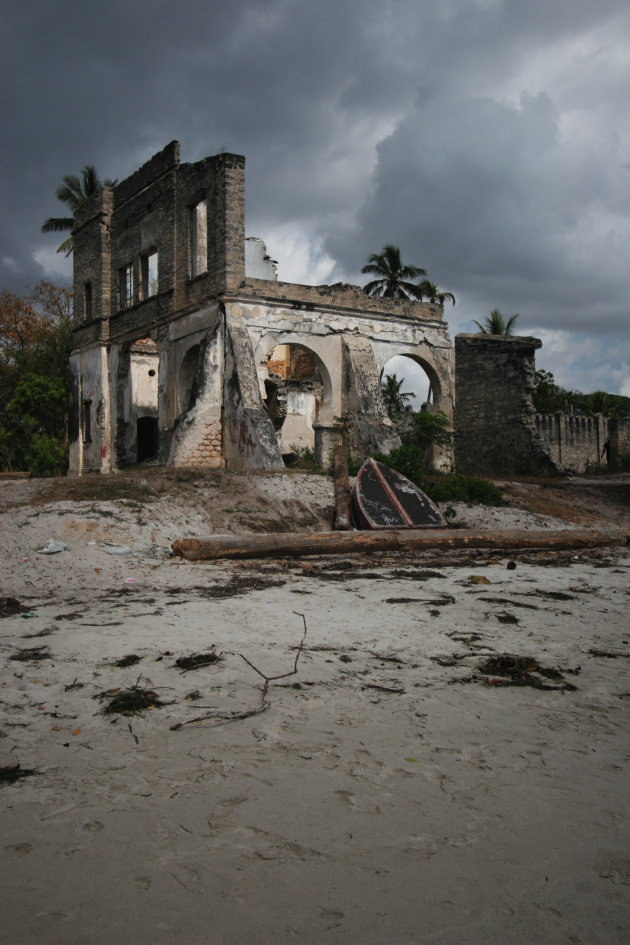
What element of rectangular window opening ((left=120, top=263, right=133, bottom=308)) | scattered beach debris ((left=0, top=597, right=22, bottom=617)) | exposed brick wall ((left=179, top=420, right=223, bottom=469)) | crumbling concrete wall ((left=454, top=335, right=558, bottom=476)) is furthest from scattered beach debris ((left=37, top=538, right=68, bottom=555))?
rectangular window opening ((left=120, top=263, right=133, bottom=308))

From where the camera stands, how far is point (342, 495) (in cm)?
1156

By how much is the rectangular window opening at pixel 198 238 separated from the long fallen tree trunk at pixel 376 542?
1156 cm

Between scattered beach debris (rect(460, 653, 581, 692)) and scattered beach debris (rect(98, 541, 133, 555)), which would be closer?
scattered beach debris (rect(460, 653, 581, 692))

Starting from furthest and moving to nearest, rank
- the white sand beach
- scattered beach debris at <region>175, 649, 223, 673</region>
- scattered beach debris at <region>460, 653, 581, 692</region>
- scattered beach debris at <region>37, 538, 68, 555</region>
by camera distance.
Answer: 1. scattered beach debris at <region>37, 538, 68, 555</region>
2. scattered beach debris at <region>175, 649, 223, 673</region>
3. scattered beach debris at <region>460, 653, 581, 692</region>
4. the white sand beach

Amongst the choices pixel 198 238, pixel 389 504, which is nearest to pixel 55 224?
pixel 198 238

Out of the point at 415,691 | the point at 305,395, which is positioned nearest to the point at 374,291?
the point at 305,395

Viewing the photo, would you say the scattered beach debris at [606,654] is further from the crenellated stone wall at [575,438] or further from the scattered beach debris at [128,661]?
the crenellated stone wall at [575,438]

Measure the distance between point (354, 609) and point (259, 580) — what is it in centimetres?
179

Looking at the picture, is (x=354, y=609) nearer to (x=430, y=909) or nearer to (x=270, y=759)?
(x=270, y=759)

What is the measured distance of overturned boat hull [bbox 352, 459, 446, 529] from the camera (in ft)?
35.0

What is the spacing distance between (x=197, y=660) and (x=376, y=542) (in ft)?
17.9

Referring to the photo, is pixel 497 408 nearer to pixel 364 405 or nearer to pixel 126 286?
pixel 364 405

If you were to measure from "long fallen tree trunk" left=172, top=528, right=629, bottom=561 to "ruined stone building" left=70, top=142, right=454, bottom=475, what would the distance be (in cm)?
609

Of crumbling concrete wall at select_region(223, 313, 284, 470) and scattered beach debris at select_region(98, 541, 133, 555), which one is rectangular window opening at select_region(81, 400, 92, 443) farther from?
scattered beach debris at select_region(98, 541, 133, 555)
